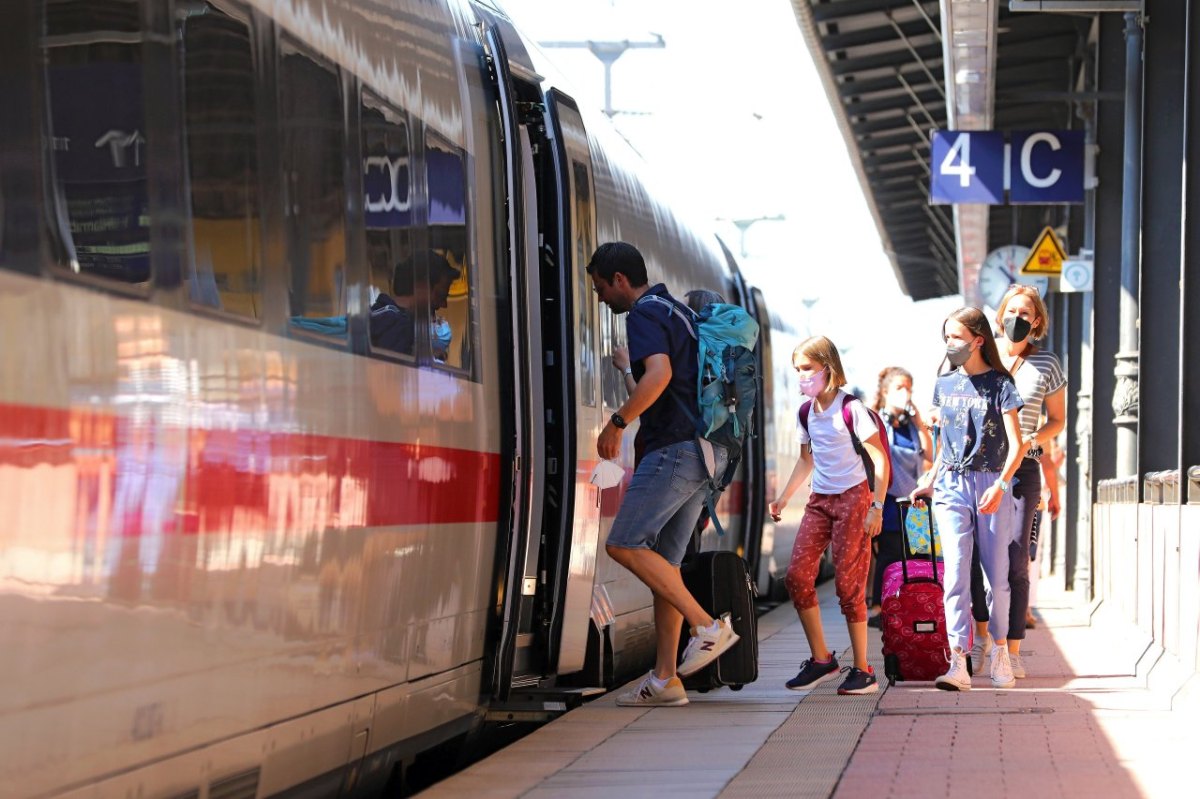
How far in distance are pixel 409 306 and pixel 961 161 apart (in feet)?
40.6

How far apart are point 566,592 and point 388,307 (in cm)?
244

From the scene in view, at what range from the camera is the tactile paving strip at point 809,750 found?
659 cm

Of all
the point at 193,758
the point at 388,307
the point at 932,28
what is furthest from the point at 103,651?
the point at 932,28

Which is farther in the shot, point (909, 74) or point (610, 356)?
point (909, 74)

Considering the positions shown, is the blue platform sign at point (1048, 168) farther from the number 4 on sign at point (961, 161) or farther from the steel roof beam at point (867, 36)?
the steel roof beam at point (867, 36)

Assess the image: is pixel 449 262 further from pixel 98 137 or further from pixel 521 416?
pixel 98 137

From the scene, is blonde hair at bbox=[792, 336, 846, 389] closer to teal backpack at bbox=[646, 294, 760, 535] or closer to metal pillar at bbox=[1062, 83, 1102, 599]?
teal backpack at bbox=[646, 294, 760, 535]

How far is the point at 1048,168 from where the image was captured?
60.5 ft

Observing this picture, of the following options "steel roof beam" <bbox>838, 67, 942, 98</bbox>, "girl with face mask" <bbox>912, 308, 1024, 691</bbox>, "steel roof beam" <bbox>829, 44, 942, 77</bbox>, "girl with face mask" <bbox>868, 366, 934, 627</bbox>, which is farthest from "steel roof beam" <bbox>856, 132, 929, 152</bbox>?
"girl with face mask" <bbox>912, 308, 1024, 691</bbox>

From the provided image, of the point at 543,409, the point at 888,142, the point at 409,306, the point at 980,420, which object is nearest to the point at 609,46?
the point at 888,142

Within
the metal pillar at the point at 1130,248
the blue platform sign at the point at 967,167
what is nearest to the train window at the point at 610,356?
the metal pillar at the point at 1130,248

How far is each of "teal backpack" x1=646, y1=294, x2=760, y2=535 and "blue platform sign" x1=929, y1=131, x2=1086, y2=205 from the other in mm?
9760

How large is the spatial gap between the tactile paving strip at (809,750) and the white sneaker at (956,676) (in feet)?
1.20

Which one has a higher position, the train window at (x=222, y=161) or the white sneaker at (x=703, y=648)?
the train window at (x=222, y=161)
